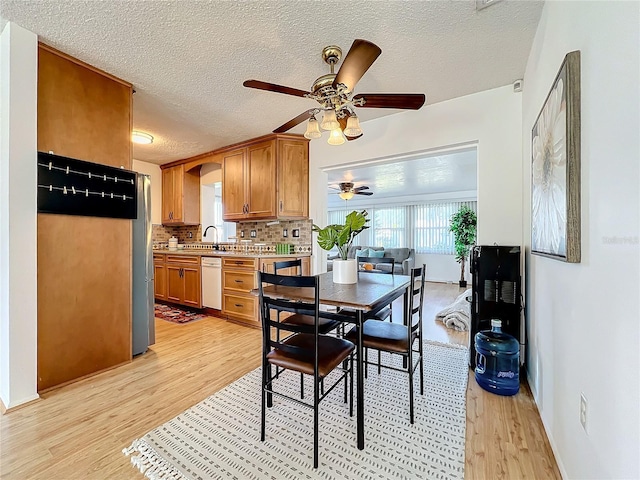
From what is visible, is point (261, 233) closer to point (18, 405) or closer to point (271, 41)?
point (271, 41)

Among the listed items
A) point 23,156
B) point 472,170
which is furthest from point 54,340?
point 472,170

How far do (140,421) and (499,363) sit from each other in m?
2.37

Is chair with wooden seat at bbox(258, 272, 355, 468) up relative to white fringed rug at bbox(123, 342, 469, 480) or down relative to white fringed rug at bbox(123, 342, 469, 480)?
up

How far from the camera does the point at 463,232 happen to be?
6758 millimetres

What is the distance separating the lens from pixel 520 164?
2.45 metres

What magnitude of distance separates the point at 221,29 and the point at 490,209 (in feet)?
8.48

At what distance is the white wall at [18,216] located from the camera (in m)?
1.79

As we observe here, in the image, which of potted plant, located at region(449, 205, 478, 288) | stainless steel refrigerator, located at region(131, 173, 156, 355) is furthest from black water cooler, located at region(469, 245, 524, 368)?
potted plant, located at region(449, 205, 478, 288)

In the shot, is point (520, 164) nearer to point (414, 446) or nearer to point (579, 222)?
point (579, 222)

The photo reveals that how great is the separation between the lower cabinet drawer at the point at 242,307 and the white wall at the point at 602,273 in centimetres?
286

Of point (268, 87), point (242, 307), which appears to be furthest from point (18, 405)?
point (268, 87)

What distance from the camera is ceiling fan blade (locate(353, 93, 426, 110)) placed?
1.83 m

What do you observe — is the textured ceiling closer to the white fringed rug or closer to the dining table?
the dining table

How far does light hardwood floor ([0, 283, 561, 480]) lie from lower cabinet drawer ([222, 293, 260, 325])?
0.80 m
